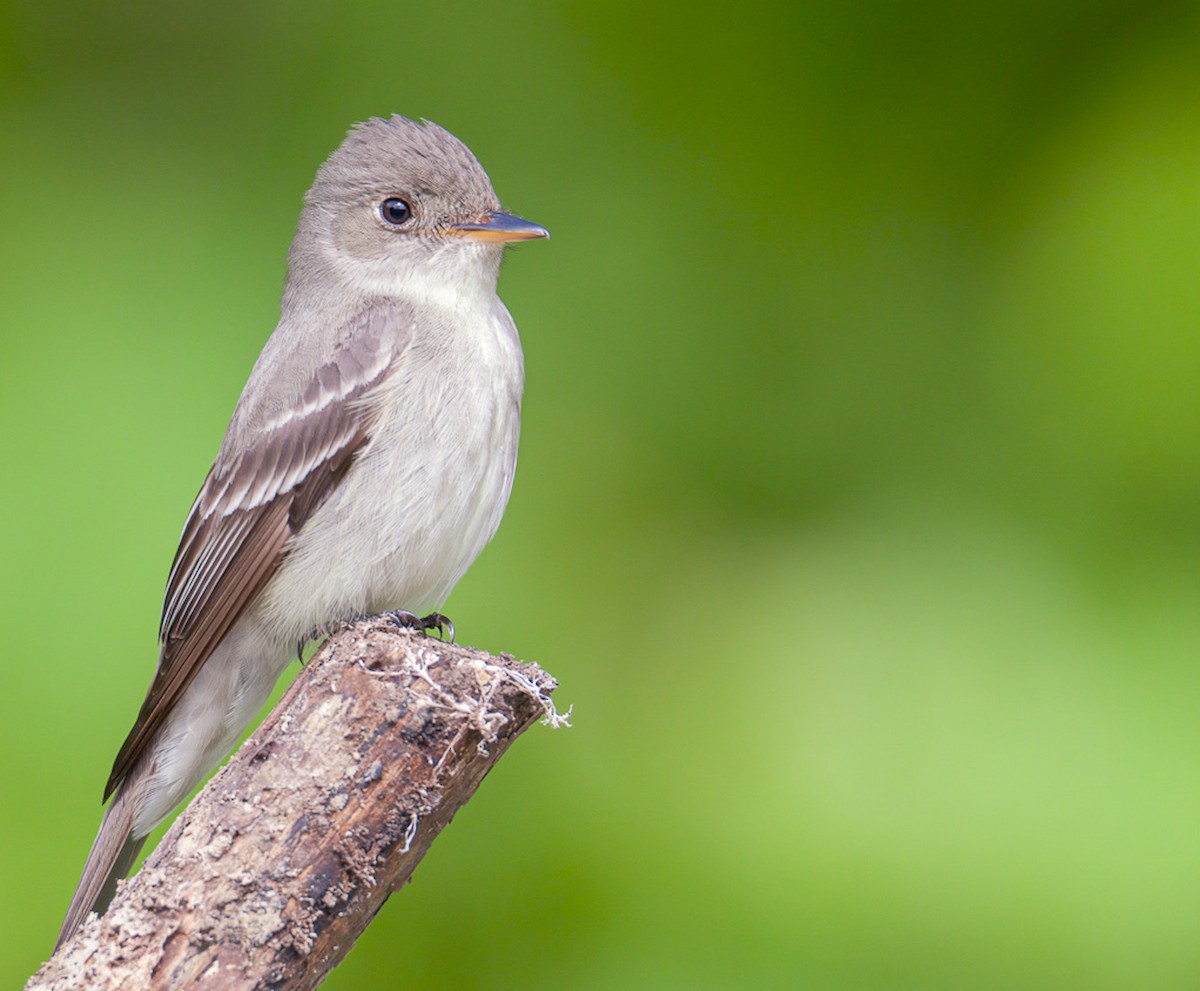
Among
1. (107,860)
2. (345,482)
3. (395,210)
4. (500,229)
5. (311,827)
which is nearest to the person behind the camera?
(311,827)

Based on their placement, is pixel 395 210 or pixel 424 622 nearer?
pixel 424 622

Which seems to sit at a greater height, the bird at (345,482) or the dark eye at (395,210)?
the dark eye at (395,210)

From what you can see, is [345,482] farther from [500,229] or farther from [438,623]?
[500,229]

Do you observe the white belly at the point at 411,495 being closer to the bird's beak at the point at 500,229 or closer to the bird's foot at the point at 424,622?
the bird's foot at the point at 424,622

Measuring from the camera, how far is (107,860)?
210 cm

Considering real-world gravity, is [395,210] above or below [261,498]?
above

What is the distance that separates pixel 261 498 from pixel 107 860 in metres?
0.63

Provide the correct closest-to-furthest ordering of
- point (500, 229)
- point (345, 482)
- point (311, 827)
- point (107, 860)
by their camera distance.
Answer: point (311, 827)
point (107, 860)
point (345, 482)
point (500, 229)

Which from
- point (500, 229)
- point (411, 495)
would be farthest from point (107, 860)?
point (500, 229)

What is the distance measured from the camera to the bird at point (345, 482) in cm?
217

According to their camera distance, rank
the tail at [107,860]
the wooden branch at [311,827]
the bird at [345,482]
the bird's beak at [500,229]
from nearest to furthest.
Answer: the wooden branch at [311,827] → the tail at [107,860] → the bird at [345,482] → the bird's beak at [500,229]

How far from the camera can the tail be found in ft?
6.69

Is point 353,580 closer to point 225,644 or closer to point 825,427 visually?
point 225,644

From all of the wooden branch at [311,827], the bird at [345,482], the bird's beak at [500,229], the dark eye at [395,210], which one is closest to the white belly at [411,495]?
the bird at [345,482]
